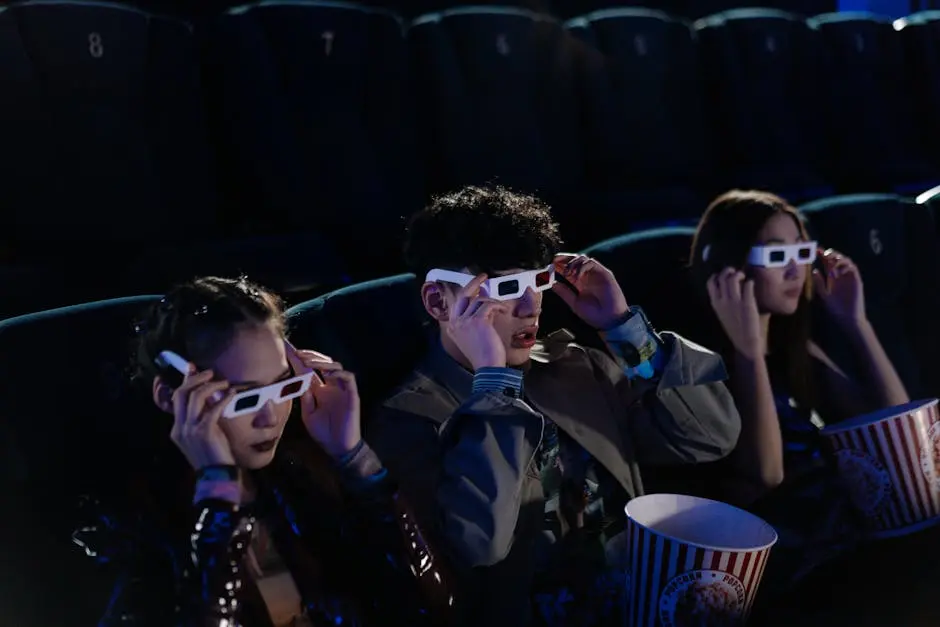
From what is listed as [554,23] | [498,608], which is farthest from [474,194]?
[554,23]

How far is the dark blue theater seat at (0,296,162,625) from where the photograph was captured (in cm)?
88

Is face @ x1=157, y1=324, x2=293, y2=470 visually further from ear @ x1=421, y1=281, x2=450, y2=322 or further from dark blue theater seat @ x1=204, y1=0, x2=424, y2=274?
dark blue theater seat @ x1=204, y1=0, x2=424, y2=274

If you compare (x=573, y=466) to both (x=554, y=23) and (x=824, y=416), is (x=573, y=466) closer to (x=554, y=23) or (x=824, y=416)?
(x=824, y=416)

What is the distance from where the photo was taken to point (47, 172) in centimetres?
152

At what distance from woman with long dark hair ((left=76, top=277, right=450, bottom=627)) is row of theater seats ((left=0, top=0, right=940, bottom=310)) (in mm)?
471

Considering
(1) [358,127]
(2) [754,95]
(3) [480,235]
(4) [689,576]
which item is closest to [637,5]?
(2) [754,95]

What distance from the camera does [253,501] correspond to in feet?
2.86

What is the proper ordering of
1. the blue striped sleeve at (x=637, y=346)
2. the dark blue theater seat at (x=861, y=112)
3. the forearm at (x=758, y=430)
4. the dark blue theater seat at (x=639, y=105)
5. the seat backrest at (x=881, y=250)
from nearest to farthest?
the blue striped sleeve at (x=637, y=346) → the forearm at (x=758, y=430) → the seat backrest at (x=881, y=250) → the dark blue theater seat at (x=639, y=105) → the dark blue theater seat at (x=861, y=112)

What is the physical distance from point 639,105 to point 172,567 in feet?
5.71

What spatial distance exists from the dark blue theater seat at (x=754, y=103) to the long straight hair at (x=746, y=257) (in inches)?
40.8

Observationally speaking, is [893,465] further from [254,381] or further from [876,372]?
[254,381]

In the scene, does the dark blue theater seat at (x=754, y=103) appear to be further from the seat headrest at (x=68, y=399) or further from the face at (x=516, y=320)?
the seat headrest at (x=68, y=399)

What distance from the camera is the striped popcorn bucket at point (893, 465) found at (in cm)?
116

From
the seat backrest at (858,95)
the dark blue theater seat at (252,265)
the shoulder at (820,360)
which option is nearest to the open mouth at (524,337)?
the dark blue theater seat at (252,265)
